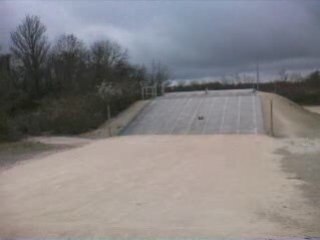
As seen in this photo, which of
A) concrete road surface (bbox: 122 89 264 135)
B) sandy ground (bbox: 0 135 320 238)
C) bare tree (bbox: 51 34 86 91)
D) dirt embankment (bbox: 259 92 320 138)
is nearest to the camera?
sandy ground (bbox: 0 135 320 238)

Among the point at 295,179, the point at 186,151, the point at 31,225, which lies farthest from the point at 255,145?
the point at 31,225

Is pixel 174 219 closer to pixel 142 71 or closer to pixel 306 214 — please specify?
pixel 306 214

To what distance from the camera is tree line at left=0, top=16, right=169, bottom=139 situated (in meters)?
43.0

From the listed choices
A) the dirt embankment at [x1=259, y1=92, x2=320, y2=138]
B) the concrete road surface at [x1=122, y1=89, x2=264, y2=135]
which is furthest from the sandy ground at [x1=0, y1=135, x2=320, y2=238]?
the concrete road surface at [x1=122, y1=89, x2=264, y2=135]

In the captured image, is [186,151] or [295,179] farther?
[186,151]

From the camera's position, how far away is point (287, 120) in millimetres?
41312

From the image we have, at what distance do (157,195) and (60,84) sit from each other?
54.7 meters

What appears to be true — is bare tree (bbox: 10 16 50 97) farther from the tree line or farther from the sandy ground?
the sandy ground

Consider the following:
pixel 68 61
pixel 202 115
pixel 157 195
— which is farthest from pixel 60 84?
pixel 157 195

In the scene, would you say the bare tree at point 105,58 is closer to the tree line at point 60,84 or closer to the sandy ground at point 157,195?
the tree line at point 60,84

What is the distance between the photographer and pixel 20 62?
234 ft

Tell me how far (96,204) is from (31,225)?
3.24 metres

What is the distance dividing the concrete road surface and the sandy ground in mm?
10919

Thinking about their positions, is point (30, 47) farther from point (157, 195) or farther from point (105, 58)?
point (157, 195)
